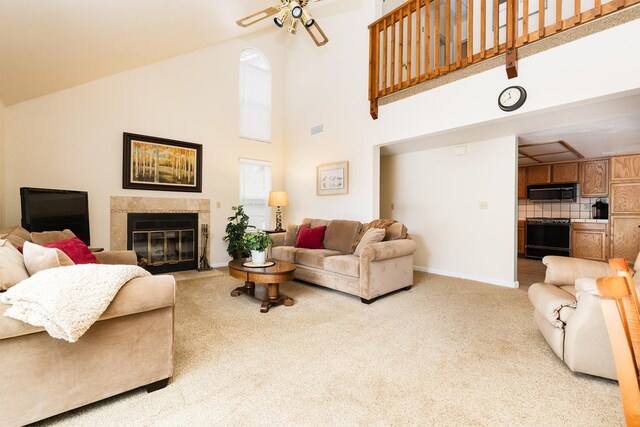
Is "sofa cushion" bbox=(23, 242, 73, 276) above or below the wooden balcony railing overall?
below

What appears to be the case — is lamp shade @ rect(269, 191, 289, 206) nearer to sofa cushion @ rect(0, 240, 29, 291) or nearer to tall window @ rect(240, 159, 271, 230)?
tall window @ rect(240, 159, 271, 230)

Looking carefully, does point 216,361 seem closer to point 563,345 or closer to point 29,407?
point 29,407

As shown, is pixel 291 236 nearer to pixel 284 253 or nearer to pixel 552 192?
pixel 284 253

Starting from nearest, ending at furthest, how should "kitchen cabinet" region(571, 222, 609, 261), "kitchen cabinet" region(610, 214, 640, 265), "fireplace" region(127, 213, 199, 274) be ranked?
"fireplace" region(127, 213, 199, 274) < "kitchen cabinet" region(610, 214, 640, 265) < "kitchen cabinet" region(571, 222, 609, 261)

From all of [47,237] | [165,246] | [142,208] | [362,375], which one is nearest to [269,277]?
[362,375]

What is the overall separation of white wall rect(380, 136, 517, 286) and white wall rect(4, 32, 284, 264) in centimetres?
267

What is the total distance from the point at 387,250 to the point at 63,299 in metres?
2.78

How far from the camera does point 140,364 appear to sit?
62.2 inches

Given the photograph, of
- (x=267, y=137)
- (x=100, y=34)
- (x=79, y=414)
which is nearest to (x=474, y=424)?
(x=79, y=414)

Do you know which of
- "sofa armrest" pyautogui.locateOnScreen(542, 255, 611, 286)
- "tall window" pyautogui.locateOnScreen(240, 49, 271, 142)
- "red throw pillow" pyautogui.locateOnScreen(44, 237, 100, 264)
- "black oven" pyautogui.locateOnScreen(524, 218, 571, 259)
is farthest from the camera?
"black oven" pyautogui.locateOnScreen(524, 218, 571, 259)

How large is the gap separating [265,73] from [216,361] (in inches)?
218

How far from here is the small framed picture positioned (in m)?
4.94

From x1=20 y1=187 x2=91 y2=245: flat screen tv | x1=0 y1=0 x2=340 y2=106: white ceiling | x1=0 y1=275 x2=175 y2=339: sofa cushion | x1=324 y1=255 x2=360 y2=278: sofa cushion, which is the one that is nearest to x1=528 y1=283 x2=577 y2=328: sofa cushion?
x1=324 y1=255 x2=360 y2=278: sofa cushion

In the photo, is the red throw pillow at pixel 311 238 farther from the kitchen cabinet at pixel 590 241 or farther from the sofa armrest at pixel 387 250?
the kitchen cabinet at pixel 590 241
